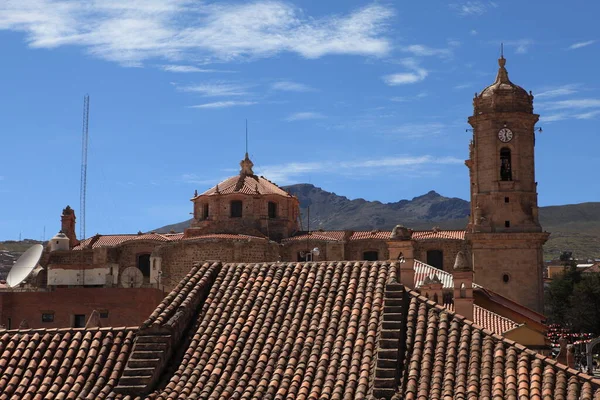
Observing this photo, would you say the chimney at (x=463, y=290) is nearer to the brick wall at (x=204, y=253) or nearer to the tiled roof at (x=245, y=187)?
the brick wall at (x=204, y=253)

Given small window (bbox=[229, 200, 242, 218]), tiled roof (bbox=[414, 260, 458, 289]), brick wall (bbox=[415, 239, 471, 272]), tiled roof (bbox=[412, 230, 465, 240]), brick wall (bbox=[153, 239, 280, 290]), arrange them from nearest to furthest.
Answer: tiled roof (bbox=[414, 260, 458, 289]) < brick wall (bbox=[153, 239, 280, 290]) < brick wall (bbox=[415, 239, 471, 272]) < tiled roof (bbox=[412, 230, 465, 240]) < small window (bbox=[229, 200, 242, 218])

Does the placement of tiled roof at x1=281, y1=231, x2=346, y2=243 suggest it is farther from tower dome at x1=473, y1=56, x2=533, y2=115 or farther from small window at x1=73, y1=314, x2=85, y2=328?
small window at x1=73, y1=314, x2=85, y2=328

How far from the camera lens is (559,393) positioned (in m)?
12.6

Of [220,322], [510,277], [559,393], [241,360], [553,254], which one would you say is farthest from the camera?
[553,254]

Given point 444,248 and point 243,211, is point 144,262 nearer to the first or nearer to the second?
point 243,211

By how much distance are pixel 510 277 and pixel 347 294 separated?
107 feet

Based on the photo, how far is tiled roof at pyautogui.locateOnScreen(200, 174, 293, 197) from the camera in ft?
178

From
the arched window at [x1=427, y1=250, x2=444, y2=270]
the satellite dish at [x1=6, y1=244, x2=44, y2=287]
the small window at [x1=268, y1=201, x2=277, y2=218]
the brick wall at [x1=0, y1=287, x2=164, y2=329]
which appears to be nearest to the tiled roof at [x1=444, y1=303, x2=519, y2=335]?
the brick wall at [x1=0, y1=287, x2=164, y2=329]

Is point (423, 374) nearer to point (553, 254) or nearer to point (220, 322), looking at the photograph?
point (220, 322)

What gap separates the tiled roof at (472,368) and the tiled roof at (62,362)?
4.28 m

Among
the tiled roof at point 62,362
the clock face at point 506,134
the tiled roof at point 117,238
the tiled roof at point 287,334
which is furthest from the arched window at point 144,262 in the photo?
the tiled roof at point 62,362

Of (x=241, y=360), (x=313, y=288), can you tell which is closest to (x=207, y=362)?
(x=241, y=360)

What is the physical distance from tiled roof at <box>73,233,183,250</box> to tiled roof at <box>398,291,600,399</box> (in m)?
39.4

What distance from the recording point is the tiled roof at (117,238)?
53828 millimetres
